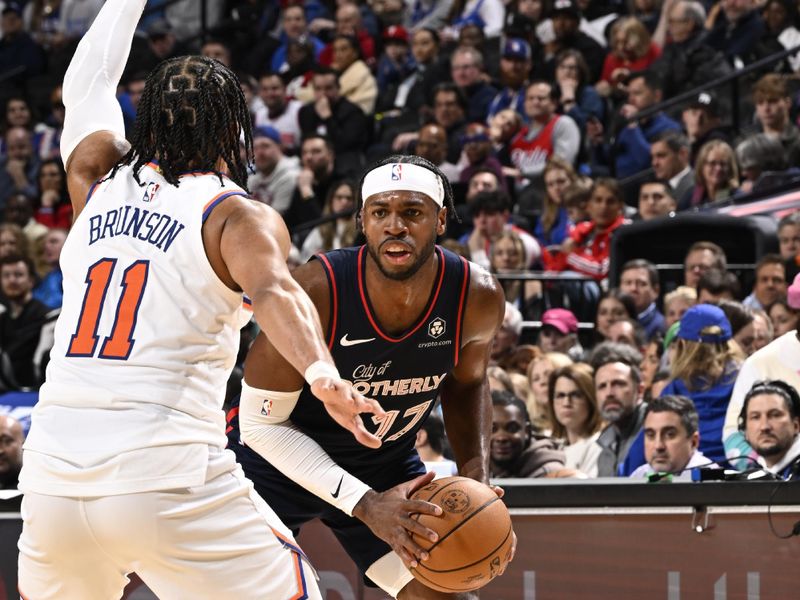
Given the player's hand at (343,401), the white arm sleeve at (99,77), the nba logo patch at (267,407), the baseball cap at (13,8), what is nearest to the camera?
the player's hand at (343,401)

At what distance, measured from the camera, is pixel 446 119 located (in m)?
12.1

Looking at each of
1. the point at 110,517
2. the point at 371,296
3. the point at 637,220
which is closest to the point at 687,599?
the point at 371,296

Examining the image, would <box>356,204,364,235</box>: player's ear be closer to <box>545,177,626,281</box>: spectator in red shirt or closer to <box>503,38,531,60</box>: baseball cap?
<box>545,177,626,281</box>: spectator in red shirt

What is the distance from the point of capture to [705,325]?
23.1 feet

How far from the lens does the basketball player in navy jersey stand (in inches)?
→ 175

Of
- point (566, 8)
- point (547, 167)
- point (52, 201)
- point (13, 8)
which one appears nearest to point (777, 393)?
point (547, 167)

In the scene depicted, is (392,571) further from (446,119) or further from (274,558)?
(446,119)

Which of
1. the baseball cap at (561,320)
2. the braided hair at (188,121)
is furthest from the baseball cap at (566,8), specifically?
the braided hair at (188,121)

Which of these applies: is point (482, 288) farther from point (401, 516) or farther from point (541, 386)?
point (541, 386)

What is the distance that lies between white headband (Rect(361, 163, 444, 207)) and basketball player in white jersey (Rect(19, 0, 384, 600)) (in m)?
0.99

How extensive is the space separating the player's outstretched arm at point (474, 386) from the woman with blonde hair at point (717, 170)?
5341mm

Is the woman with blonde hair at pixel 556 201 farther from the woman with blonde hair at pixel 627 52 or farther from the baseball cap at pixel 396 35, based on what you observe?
the baseball cap at pixel 396 35

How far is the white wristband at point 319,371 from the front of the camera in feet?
9.73

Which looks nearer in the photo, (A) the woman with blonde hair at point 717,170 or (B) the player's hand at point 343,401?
(B) the player's hand at point 343,401
